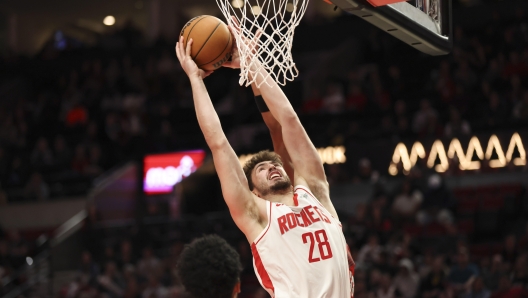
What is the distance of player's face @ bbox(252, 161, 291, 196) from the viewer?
155 inches

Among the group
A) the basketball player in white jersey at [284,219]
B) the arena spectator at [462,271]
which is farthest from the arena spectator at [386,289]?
the basketball player in white jersey at [284,219]

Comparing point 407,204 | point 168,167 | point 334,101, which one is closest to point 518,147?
point 407,204

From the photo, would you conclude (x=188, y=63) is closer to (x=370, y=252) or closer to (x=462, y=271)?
(x=462, y=271)

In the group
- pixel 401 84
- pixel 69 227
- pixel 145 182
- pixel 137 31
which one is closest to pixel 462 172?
pixel 401 84

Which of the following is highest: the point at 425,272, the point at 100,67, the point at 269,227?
the point at 100,67

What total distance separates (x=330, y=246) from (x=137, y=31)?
17989 millimetres

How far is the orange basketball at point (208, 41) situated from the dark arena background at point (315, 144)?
5.96 m

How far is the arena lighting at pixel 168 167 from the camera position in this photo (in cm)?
1491

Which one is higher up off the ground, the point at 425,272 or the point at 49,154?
the point at 49,154

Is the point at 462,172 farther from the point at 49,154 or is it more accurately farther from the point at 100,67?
the point at 100,67

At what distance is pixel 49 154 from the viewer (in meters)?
16.0

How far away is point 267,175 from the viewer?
3.99 meters

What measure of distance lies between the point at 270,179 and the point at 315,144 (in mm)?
8834

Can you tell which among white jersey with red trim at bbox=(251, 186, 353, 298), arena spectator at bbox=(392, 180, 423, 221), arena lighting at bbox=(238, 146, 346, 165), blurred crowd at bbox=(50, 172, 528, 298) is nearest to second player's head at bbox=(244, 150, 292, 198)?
white jersey with red trim at bbox=(251, 186, 353, 298)
